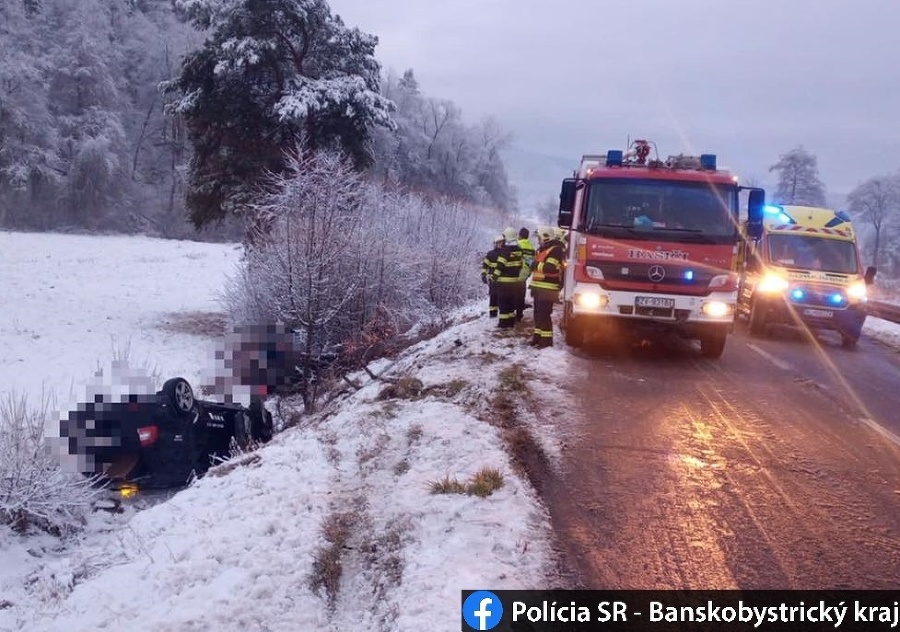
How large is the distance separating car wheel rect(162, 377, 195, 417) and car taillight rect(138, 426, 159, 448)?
32 cm

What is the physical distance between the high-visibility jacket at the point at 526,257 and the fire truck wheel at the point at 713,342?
3381 millimetres

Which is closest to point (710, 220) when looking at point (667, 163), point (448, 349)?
point (667, 163)

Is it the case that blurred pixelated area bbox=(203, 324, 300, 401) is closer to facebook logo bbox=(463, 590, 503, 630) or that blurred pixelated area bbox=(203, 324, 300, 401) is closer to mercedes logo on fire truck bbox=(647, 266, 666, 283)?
mercedes logo on fire truck bbox=(647, 266, 666, 283)

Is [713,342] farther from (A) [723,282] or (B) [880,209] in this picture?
(B) [880,209]

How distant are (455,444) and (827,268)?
11292 millimetres

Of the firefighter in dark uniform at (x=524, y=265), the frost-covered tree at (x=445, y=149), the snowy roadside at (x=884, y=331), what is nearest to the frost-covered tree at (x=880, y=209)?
the frost-covered tree at (x=445, y=149)

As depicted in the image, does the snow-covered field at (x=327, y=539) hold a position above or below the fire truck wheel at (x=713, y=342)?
below

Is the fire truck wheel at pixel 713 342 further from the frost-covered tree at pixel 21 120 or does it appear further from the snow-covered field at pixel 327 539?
the frost-covered tree at pixel 21 120

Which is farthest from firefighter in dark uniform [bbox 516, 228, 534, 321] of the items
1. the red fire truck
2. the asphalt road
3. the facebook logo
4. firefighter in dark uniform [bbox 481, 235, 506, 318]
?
the facebook logo

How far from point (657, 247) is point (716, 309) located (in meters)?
1.30

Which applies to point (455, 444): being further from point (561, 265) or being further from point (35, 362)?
point (35, 362)

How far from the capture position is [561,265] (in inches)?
408

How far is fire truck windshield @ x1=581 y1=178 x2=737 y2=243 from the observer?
9.58 m

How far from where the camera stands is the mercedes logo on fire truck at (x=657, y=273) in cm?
959
